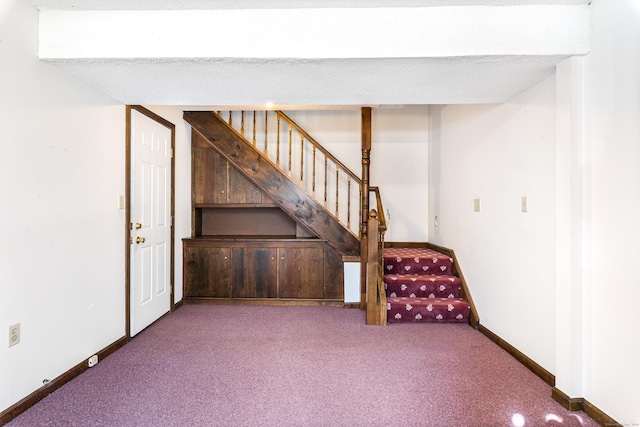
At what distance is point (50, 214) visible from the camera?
2150mm

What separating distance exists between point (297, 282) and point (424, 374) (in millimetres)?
2076

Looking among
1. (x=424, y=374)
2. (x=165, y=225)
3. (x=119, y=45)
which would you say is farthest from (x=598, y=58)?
(x=165, y=225)

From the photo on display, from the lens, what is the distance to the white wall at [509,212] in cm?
237

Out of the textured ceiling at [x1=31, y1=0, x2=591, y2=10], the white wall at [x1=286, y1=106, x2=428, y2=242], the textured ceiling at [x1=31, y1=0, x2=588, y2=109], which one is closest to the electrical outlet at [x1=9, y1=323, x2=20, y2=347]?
the textured ceiling at [x1=31, y1=0, x2=588, y2=109]

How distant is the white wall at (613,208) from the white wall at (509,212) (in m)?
0.35

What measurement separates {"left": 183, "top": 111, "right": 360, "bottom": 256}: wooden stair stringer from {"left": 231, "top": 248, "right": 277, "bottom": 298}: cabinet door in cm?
59

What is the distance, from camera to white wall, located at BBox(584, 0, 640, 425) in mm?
1688

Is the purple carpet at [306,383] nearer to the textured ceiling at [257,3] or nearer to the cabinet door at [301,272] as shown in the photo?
the cabinet door at [301,272]

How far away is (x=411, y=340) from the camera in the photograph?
121 inches

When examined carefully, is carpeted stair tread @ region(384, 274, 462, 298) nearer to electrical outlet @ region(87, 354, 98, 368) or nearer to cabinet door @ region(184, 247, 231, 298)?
cabinet door @ region(184, 247, 231, 298)

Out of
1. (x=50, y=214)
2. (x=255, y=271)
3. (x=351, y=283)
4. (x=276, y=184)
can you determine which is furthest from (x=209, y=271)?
(x=50, y=214)

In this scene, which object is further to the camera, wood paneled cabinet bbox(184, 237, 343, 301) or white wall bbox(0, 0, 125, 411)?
wood paneled cabinet bbox(184, 237, 343, 301)

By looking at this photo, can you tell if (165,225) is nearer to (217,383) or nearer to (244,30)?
(217,383)

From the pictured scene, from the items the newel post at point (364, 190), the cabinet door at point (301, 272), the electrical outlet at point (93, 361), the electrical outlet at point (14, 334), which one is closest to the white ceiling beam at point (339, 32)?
the electrical outlet at point (14, 334)
